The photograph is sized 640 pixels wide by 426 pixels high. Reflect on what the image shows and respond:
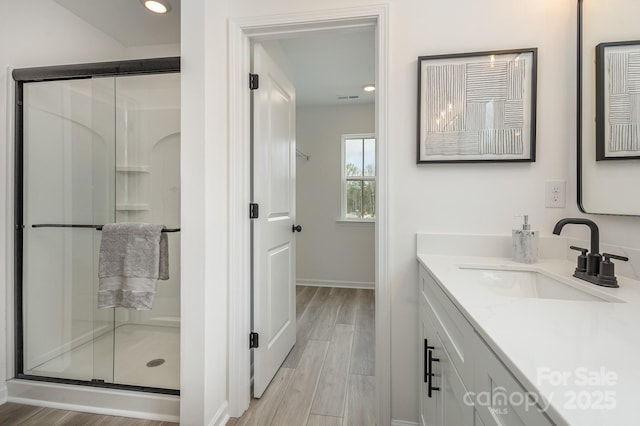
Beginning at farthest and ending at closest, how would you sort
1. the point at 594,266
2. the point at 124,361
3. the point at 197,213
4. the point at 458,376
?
the point at 124,361 → the point at 197,213 → the point at 594,266 → the point at 458,376

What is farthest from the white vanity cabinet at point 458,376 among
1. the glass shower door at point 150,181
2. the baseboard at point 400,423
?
the glass shower door at point 150,181

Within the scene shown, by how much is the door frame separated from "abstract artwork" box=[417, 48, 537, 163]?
215 millimetres

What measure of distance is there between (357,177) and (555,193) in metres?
2.77

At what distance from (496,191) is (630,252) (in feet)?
1.69

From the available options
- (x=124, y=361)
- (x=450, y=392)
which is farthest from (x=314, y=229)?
(x=450, y=392)

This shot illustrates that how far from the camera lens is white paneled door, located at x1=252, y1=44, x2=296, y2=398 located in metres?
1.67

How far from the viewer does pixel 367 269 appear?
392 cm

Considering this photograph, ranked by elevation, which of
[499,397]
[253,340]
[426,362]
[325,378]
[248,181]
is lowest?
[325,378]

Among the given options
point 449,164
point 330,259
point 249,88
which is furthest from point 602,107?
point 330,259

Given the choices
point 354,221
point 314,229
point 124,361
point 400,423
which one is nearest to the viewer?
point 400,423

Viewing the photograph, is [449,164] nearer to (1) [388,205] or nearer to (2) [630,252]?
(1) [388,205]

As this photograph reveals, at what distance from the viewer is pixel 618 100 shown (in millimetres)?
1067

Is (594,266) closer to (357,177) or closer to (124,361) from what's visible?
(124,361)

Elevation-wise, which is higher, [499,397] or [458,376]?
[499,397]
